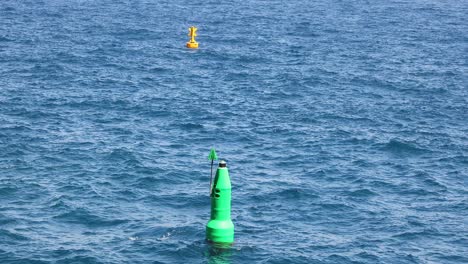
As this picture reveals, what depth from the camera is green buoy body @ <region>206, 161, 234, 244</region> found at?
112 feet

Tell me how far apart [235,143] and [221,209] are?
19167 millimetres

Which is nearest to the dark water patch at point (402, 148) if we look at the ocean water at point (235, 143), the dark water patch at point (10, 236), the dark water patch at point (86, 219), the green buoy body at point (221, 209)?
the ocean water at point (235, 143)

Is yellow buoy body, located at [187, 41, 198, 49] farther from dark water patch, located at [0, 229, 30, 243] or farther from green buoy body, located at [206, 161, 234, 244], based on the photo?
green buoy body, located at [206, 161, 234, 244]

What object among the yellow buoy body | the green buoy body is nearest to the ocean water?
A: the green buoy body

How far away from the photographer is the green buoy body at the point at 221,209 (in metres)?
34.2

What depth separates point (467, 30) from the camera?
110 metres

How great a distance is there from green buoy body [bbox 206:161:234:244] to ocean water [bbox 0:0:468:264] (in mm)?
635

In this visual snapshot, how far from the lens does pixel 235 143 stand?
53.7 m

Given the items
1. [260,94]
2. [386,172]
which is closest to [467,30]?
[260,94]

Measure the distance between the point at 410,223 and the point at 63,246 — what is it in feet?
53.1

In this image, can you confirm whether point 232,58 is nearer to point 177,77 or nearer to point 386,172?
point 177,77

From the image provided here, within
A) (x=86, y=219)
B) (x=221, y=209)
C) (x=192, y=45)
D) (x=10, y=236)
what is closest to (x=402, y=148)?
(x=221, y=209)

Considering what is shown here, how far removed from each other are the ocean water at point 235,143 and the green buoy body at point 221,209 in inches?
25.0

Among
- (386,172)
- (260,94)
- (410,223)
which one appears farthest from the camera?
(260,94)
